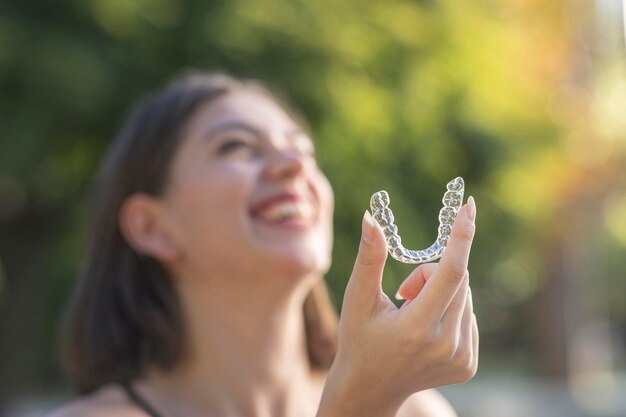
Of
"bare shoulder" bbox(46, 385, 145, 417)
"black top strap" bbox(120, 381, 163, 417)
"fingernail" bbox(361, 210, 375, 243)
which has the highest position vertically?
"fingernail" bbox(361, 210, 375, 243)

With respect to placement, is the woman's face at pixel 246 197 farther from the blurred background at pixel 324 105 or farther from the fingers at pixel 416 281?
the blurred background at pixel 324 105

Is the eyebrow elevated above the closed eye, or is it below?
above

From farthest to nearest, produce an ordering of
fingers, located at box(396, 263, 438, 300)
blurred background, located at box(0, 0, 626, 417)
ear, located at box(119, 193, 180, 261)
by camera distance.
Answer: blurred background, located at box(0, 0, 626, 417) → ear, located at box(119, 193, 180, 261) → fingers, located at box(396, 263, 438, 300)

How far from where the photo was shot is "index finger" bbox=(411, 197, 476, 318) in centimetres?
131

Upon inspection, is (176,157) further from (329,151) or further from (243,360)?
(329,151)

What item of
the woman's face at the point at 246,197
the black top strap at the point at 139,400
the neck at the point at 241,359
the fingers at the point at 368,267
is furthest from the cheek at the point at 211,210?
the fingers at the point at 368,267

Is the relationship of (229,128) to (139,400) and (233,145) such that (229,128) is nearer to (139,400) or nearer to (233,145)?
(233,145)

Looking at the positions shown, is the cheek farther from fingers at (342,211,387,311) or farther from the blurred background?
the blurred background

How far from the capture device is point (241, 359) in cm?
229

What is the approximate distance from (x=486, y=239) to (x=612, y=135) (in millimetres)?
6255

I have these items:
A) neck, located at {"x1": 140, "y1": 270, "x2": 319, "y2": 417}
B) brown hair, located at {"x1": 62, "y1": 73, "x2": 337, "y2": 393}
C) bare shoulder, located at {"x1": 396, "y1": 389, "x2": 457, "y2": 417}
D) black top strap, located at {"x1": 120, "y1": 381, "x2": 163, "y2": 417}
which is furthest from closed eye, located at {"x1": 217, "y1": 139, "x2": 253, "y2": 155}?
bare shoulder, located at {"x1": 396, "y1": 389, "x2": 457, "y2": 417}

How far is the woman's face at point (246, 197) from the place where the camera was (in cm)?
221

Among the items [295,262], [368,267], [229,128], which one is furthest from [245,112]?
[368,267]

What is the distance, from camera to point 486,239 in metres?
7.95
